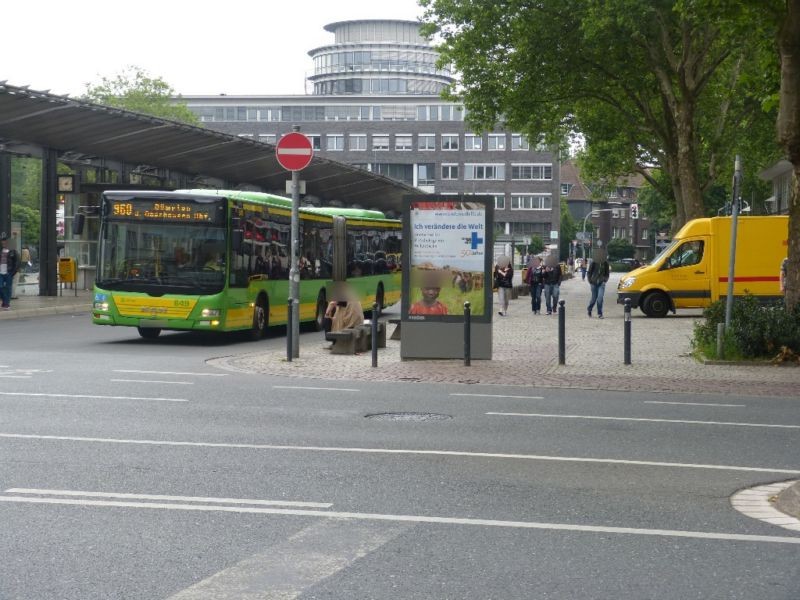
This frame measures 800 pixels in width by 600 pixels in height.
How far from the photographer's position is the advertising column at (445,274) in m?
19.1

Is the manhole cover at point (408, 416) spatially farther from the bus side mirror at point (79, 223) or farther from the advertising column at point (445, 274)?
the bus side mirror at point (79, 223)

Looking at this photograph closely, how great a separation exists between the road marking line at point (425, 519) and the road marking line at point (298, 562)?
7.4 inches

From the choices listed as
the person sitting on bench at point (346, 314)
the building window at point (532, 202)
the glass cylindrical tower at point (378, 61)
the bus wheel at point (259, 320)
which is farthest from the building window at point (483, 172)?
the person sitting on bench at point (346, 314)

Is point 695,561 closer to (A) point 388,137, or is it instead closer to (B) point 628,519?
(B) point 628,519

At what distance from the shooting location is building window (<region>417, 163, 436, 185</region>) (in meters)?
129

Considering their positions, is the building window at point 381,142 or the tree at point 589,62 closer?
the tree at point 589,62

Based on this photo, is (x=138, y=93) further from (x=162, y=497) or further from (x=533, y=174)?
(x=162, y=497)

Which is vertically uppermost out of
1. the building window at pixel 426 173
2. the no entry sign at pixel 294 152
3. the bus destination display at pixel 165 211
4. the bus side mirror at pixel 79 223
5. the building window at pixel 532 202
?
the building window at pixel 426 173

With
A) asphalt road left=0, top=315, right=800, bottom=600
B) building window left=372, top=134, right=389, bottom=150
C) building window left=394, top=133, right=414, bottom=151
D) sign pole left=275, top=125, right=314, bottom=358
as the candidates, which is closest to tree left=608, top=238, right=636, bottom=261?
building window left=394, top=133, right=414, bottom=151

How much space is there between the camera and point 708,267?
35594 mm

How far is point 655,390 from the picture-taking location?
15.8m

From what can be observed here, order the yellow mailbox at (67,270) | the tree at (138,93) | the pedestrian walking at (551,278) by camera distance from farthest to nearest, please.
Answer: the tree at (138,93) → the yellow mailbox at (67,270) → the pedestrian walking at (551,278)

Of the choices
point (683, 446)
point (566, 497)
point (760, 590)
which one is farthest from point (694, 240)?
point (760, 590)

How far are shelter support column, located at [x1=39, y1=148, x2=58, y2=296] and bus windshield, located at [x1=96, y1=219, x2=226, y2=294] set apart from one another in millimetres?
14816
